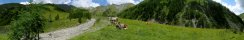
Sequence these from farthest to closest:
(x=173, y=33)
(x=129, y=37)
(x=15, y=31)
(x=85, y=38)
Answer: (x=173, y=33), (x=129, y=37), (x=85, y=38), (x=15, y=31)

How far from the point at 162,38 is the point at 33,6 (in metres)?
40.5

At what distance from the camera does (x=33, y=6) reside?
228 feet

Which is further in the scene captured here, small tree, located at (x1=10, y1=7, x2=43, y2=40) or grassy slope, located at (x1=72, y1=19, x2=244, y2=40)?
grassy slope, located at (x1=72, y1=19, x2=244, y2=40)

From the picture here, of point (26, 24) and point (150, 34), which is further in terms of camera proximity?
point (150, 34)

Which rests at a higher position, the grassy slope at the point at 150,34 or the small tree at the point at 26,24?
the small tree at the point at 26,24

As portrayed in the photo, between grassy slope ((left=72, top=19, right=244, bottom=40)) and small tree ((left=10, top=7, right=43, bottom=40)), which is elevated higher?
small tree ((left=10, top=7, right=43, bottom=40))

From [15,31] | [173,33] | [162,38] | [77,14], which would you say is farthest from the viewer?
[77,14]

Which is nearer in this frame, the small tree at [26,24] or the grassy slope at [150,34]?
the small tree at [26,24]

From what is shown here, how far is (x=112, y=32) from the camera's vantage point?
97062 mm

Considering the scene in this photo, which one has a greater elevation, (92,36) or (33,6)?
(33,6)

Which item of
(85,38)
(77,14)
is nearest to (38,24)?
(85,38)

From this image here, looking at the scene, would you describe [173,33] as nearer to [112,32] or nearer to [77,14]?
[112,32]

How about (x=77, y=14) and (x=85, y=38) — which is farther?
(x=77, y=14)

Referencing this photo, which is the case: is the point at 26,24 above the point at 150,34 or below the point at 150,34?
above
